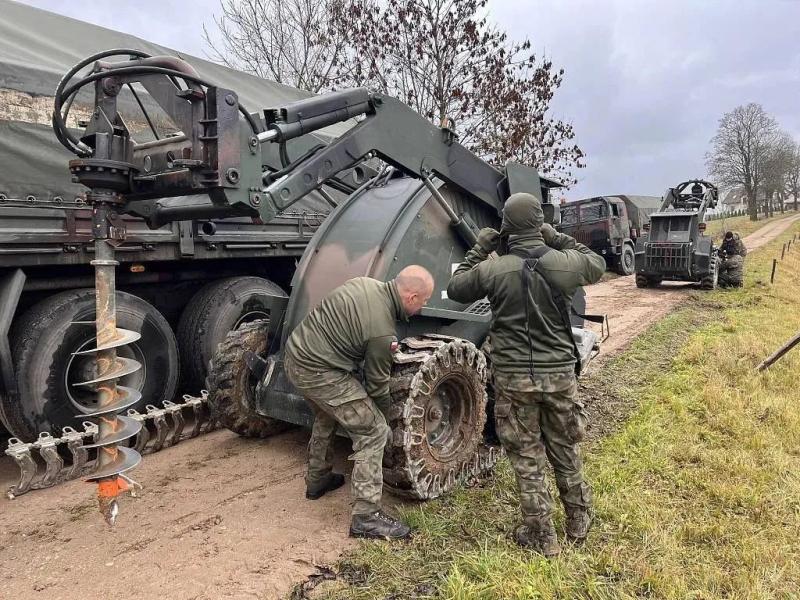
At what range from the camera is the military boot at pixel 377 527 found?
11.4ft

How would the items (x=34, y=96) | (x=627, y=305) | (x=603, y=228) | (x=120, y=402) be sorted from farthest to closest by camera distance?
(x=603, y=228) < (x=627, y=305) < (x=34, y=96) < (x=120, y=402)

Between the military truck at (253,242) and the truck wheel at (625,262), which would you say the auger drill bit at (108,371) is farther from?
the truck wheel at (625,262)

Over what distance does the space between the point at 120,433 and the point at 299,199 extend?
1704 mm

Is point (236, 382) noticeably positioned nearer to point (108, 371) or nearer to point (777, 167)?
point (108, 371)

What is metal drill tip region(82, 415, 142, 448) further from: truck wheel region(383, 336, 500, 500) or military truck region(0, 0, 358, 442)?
truck wheel region(383, 336, 500, 500)

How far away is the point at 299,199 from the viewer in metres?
3.76

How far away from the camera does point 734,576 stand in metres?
3.15

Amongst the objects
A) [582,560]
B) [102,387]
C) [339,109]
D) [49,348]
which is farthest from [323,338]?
[49,348]

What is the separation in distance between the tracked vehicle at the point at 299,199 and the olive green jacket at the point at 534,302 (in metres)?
0.60

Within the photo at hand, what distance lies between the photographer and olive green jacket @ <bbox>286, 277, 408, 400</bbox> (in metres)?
3.48

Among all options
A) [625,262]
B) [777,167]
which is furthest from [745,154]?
[625,262]

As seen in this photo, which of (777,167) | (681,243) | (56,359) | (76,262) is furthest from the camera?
(777,167)

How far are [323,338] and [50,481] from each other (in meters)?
2.55

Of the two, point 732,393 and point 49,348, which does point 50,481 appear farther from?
point 732,393
